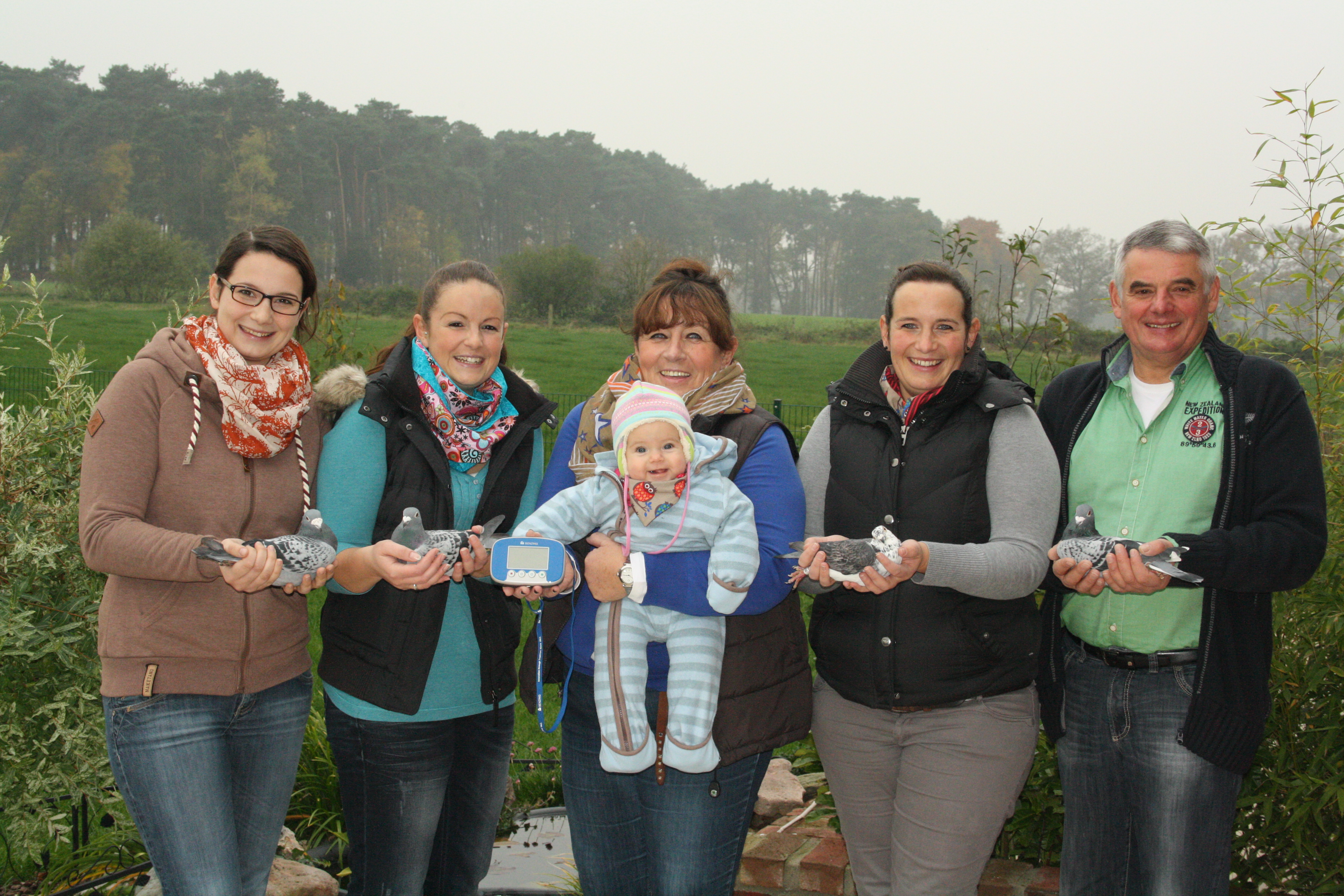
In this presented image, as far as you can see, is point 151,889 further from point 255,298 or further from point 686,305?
point 686,305

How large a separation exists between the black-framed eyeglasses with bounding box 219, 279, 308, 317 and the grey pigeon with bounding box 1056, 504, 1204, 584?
2158 millimetres

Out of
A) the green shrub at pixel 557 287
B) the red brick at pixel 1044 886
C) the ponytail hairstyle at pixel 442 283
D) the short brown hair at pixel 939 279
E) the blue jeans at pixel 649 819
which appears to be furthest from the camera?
the green shrub at pixel 557 287

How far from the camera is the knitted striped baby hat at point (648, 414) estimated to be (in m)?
2.35

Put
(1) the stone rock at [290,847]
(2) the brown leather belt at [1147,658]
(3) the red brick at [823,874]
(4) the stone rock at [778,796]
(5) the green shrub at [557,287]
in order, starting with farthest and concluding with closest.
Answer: (5) the green shrub at [557,287] → (4) the stone rock at [778,796] → (1) the stone rock at [290,847] → (3) the red brick at [823,874] → (2) the brown leather belt at [1147,658]

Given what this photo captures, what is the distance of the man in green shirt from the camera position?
2279 millimetres

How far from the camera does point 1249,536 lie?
224 cm

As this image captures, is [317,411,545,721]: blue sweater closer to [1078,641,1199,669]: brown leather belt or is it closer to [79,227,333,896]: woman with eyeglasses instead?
[79,227,333,896]: woman with eyeglasses

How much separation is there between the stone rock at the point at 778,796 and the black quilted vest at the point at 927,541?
1.81 meters

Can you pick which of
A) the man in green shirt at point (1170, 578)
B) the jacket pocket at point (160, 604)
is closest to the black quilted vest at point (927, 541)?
the man in green shirt at point (1170, 578)

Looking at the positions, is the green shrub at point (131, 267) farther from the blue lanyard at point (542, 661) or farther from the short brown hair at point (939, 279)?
the short brown hair at point (939, 279)

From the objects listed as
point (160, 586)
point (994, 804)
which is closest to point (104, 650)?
point (160, 586)

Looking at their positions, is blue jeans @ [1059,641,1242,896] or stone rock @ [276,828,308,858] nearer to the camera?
blue jeans @ [1059,641,1242,896]

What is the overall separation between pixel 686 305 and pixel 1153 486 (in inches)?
53.6

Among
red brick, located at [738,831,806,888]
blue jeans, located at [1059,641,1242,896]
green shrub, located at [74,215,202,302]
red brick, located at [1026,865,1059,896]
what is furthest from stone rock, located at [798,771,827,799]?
green shrub, located at [74,215,202,302]
